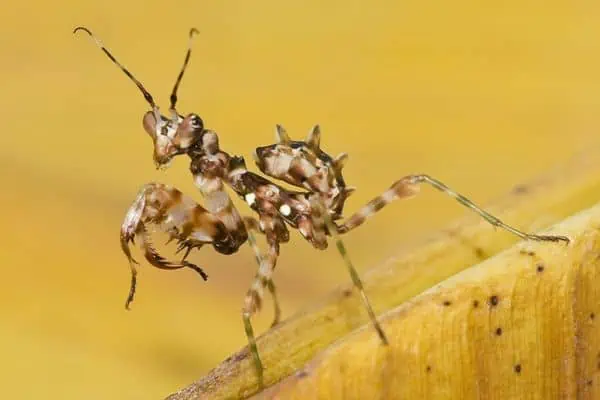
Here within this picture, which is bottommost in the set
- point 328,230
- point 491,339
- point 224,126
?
point 491,339

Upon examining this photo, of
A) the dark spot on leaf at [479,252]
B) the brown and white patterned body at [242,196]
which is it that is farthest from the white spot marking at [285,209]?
the dark spot on leaf at [479,252]

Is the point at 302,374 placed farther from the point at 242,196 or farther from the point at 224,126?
the point at 224,126

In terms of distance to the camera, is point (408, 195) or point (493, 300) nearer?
point (493, 300)

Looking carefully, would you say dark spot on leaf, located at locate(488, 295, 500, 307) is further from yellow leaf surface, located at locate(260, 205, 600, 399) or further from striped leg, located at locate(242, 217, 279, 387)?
striped leg, located at locate(242, 217, 279, 387)

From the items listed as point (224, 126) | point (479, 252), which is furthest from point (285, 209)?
point (224, 126)

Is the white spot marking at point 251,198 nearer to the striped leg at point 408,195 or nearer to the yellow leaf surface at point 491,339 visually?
the striped leg at point 408,195

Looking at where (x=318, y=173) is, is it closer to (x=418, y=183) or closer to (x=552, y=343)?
(x=418, y=183)
